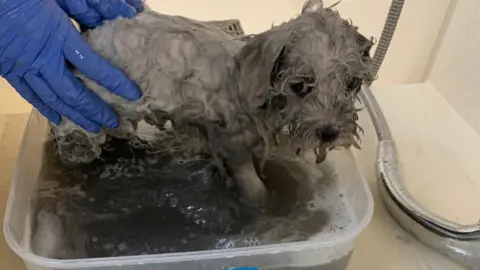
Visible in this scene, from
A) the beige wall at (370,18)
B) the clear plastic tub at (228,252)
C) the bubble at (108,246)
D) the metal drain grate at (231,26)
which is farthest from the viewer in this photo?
the beige wall at (370,18)

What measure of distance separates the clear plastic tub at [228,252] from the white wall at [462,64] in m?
0.45

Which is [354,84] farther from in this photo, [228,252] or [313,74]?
[228,252]

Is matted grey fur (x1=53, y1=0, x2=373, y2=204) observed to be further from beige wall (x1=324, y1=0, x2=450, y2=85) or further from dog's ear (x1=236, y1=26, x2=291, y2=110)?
beige wall (x1=324, y1=0, x2=450, y2=85)

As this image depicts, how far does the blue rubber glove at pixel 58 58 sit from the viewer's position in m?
0.94

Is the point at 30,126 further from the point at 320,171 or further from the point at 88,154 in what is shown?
the point at 320,171

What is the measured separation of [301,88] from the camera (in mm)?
903

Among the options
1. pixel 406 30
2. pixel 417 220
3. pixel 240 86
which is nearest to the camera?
pixel 240 86

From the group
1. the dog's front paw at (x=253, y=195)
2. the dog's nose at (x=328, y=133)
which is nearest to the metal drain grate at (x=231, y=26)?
the dog's front paw at (x=253, y=195)

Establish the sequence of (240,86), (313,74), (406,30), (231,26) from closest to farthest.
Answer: (313,74) < (240,86) < (231,26) < (406,30)

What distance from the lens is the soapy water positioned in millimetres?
1060

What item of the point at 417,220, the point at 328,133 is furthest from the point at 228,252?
the point at 417,220

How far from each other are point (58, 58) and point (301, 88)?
37cm

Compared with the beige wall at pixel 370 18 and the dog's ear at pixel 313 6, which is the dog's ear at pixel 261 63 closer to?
the dog's ear at pixel 313 6

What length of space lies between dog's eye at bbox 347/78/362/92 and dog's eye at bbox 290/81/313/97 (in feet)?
0.22
